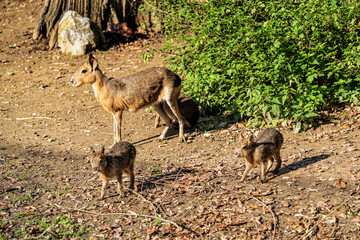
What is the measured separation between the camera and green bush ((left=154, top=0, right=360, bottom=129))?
783cm

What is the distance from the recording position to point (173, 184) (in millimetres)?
6223

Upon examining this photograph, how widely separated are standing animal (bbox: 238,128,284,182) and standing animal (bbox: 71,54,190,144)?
2657 millimetres

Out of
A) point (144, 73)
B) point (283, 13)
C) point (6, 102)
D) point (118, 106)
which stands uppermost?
point (283, 13)

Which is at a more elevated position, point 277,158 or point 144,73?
point 144,73

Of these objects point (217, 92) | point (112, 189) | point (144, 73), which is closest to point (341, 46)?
point (217, 92)

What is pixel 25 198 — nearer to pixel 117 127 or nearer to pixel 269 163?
pixel 117 127

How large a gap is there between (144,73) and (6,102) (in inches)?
176

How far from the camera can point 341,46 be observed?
837cm

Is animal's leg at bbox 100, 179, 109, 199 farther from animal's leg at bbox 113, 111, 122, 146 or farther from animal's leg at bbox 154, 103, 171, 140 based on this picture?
animal's leg at bbox 154, 103, 171, 140

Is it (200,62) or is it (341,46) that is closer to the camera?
(341,46)

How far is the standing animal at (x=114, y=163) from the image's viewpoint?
18.2ft

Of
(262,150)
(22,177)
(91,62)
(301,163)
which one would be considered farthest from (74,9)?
(262,150)

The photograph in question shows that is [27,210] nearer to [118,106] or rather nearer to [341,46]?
[118,106]

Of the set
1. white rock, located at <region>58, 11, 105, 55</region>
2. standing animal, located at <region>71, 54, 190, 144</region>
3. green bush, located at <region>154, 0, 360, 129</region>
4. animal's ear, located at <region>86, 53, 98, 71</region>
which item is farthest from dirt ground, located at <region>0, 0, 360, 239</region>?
white rock, located at <region>58, 11, 105, 55</region>
